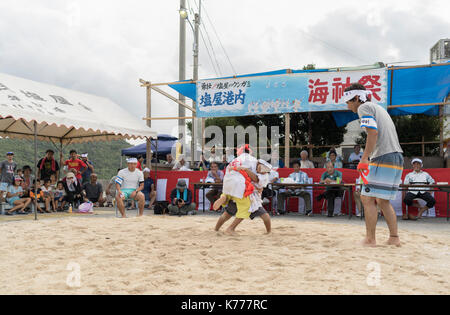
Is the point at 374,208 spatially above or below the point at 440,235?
above

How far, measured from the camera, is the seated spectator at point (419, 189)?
8.56 meters

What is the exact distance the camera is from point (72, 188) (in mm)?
10656

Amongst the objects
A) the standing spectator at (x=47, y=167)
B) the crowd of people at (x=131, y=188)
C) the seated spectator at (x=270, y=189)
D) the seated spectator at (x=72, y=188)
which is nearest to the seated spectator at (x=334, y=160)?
the crowd of people at (x=131, y=188)

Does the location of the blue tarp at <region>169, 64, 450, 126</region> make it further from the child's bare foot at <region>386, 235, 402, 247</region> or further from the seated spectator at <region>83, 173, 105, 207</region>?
the child's bare foot at <region>386, 235, 402, 247</region>

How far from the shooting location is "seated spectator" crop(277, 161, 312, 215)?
955 centimetres

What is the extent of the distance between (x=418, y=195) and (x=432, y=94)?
319cm

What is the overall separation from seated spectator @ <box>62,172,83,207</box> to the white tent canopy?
1451 mm

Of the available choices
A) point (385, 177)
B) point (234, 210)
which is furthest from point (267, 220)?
A: point (385, 177)

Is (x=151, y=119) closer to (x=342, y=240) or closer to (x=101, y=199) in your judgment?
(x=101, y=199)

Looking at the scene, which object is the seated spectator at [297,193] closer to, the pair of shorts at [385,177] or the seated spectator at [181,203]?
the seated spectator at [181,203]

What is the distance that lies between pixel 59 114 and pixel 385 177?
23.7 ft

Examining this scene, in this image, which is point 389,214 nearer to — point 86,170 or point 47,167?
point 86,170

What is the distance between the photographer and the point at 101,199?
1214 centimetres
